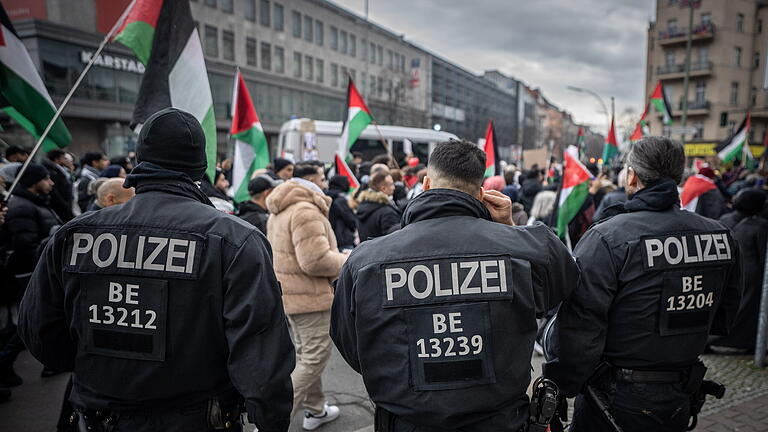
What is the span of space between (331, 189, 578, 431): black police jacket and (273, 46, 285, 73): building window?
37.8 metres

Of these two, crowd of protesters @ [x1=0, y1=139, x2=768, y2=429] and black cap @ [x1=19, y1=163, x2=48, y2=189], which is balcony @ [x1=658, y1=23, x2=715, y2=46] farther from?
black cap @ [x1=19, y1=163, x2=48, y2=189]

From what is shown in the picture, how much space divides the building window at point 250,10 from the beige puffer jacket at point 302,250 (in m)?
35.3

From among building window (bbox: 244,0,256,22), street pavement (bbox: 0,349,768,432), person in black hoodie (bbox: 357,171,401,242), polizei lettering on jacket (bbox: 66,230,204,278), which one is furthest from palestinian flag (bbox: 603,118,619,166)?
building window (bbox: 244,0,256,22)

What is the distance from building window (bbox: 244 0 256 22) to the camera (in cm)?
3481

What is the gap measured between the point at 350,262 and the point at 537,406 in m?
1.00

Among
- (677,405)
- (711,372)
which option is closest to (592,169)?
(711,372)

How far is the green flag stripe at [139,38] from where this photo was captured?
348 centimetres

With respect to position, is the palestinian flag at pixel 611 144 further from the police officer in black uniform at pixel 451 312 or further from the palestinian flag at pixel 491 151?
the police officer in black uniform at pixel 451 312

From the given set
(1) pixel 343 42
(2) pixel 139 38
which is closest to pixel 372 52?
(1) pixel 343 42

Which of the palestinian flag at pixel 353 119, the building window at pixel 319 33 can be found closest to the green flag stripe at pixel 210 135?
the palestinian flag at pixel 353 119

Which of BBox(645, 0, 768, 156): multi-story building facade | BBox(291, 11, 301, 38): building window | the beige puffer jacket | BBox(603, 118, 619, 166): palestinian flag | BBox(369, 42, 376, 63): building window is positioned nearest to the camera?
the beige puffer jacket

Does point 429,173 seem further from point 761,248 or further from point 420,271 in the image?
point 761,248

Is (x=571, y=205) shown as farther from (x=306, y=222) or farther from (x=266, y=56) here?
(x=266, y=56)

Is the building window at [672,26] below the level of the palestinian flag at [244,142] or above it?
above
